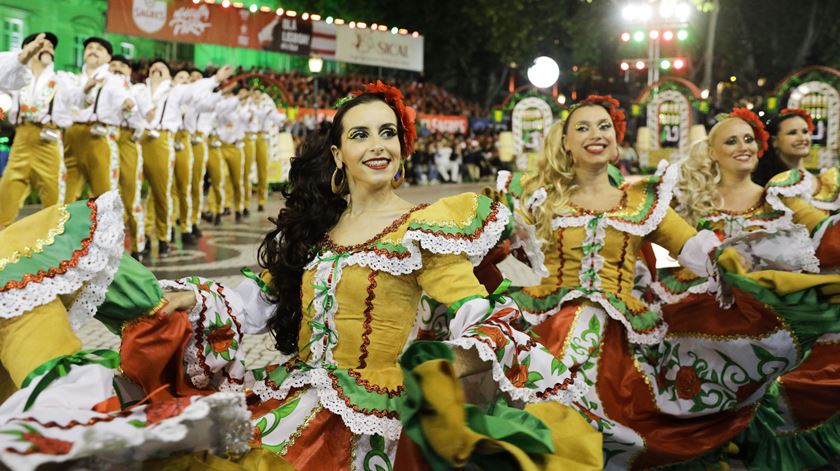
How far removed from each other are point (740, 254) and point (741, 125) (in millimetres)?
1614

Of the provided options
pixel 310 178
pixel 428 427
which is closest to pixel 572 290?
pixel 310 178

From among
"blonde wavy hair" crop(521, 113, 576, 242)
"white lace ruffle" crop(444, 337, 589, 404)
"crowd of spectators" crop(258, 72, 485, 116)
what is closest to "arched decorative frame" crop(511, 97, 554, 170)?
"crowd of spectators" crop(258, 72, 485, 116)

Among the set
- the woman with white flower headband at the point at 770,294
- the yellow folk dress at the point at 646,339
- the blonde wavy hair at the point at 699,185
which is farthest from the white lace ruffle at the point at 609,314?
the blonde wavy hair at the point at 699,185

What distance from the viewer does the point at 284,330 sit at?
119 inches

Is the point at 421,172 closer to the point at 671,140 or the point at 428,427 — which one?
the point at 671,140

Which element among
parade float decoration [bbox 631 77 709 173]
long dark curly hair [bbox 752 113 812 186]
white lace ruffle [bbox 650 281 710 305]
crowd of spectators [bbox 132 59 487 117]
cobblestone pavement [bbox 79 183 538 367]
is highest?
crowd of spectators [bbox 132 59 487 117]

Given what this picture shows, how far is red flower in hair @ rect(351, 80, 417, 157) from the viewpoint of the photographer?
10.1ft

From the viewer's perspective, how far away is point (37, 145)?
28.0ft

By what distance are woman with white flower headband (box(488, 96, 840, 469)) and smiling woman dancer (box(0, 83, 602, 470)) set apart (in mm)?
984

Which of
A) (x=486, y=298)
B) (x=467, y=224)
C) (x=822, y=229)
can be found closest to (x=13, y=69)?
(x=467, y=224)

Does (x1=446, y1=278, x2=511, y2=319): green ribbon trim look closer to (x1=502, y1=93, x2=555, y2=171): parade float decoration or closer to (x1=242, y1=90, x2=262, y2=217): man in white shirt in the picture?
(x1=242, y1=90, x2=262, y2=217): man in white shirt

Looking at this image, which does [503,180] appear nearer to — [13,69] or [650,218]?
[650,218]

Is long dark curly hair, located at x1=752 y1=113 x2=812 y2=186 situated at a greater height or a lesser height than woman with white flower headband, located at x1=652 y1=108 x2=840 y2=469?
greater

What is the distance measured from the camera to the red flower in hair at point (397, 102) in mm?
3066
